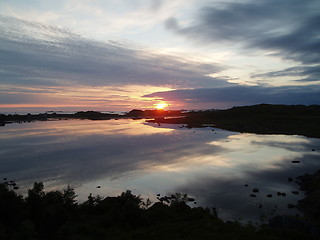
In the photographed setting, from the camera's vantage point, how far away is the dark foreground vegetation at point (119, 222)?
588 inches

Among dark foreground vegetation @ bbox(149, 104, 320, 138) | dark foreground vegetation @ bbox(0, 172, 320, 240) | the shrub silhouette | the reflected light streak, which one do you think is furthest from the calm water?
dark foreground vegetation @ bbox(149, 104, 320, 138)

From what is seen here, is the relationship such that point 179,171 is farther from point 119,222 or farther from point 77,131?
point 77,131

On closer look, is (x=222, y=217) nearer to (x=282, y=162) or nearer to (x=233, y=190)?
(x=233, y=190)

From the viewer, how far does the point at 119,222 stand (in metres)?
19.1

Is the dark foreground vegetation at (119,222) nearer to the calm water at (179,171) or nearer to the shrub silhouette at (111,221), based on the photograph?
the shrub silhouette at (111,221)

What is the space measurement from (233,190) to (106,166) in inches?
773

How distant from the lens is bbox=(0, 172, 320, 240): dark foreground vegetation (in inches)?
588

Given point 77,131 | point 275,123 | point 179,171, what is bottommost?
point 179,171

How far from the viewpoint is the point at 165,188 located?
27.7 meters

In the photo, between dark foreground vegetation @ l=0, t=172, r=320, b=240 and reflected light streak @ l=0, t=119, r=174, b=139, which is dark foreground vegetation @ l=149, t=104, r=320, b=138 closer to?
reflected light streak @ l=0, t=119, r=174, b=139

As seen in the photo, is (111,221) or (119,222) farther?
(111,221)

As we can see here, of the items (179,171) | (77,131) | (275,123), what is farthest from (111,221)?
(275,123)

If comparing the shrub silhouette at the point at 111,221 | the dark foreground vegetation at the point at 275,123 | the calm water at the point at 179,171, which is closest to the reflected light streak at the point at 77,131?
the dark foreground vegetation at the point at 275,123

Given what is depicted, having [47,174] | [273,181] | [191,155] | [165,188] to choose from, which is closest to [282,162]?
[273,181]
